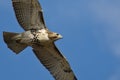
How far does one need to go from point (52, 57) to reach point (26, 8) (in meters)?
2.57

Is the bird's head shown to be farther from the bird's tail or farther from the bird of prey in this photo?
the bird's tail

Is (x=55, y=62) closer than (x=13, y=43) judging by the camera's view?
No

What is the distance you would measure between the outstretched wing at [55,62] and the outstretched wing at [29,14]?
1.13 metres

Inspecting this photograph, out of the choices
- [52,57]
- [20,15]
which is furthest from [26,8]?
[52,57]

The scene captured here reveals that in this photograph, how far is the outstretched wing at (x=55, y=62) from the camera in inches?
1172

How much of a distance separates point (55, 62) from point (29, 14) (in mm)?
2487

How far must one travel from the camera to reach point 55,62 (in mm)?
30219

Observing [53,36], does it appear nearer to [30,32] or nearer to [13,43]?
[30,32]

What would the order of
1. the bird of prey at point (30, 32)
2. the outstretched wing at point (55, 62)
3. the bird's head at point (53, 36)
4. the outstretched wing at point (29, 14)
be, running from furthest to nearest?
the outstretched wing at point (55, 62)
the bird's head at point (53, 36)
the bird of prey at point (30, 32)
the outstretched wing at point (29, 14)

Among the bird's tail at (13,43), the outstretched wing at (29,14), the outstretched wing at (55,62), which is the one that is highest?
the outstretched wing at (29,14)

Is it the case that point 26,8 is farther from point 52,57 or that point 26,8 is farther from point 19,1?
point 52,57

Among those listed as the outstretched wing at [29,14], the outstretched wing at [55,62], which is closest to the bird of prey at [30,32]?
the outstretched wing at [29,14]

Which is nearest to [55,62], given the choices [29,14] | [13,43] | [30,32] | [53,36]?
[53,36]

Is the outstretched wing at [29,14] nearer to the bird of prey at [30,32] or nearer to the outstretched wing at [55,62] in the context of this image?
the bird of prey at [30,32]
